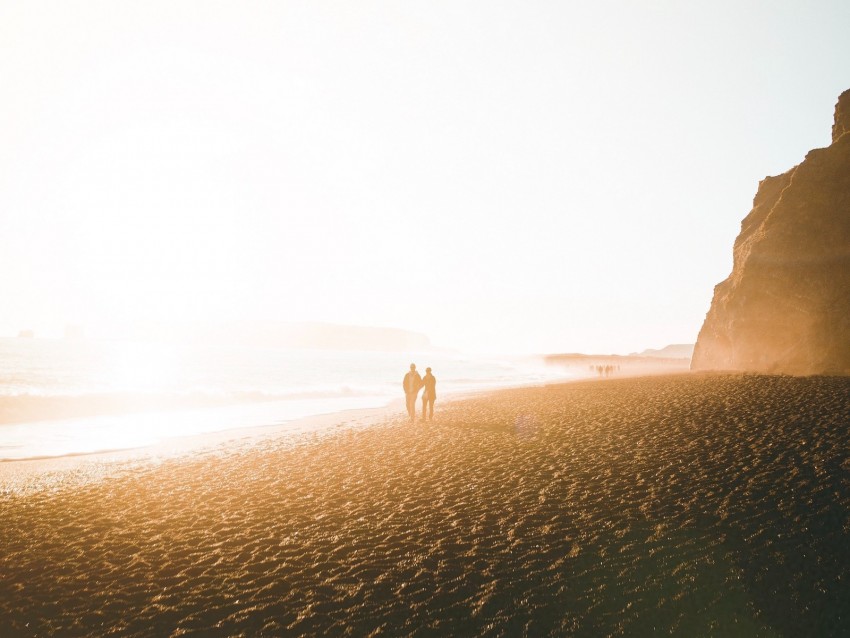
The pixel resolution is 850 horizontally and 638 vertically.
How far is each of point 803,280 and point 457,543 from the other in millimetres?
36841

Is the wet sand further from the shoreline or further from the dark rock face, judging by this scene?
→ the dark rock face

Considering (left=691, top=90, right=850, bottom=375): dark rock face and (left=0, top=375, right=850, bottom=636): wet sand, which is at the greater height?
(left=691, top=90, right=850, bottom=375): dark rock face

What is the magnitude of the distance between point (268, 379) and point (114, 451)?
161ft

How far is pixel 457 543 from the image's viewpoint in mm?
7844

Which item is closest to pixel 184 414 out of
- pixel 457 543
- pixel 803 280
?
pixel 457 543

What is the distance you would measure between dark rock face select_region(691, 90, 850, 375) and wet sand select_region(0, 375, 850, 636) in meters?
21.7

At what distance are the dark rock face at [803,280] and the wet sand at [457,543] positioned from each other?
71.1 ft

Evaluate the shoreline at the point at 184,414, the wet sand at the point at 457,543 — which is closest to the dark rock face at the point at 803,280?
the wet sand at the point at 457,543

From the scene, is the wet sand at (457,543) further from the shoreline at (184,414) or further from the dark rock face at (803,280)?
the dark rock face at (803,280)

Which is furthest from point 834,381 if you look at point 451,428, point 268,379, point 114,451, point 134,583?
point 268,379

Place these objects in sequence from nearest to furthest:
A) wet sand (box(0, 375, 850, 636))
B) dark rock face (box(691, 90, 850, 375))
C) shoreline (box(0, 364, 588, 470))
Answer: wet sand (box(0, 375, 850, 636)) → shoreline (box(0, 364, 588, 470)) → dark rock face (box(691, 90, 850, 375))

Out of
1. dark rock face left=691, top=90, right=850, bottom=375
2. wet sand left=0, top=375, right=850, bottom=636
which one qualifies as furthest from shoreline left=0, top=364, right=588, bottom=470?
dark rock face left=691, top=90, right=850, bottom=375

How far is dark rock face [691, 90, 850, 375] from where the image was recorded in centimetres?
3100

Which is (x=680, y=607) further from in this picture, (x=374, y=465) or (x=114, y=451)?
(x=114, y=451)
